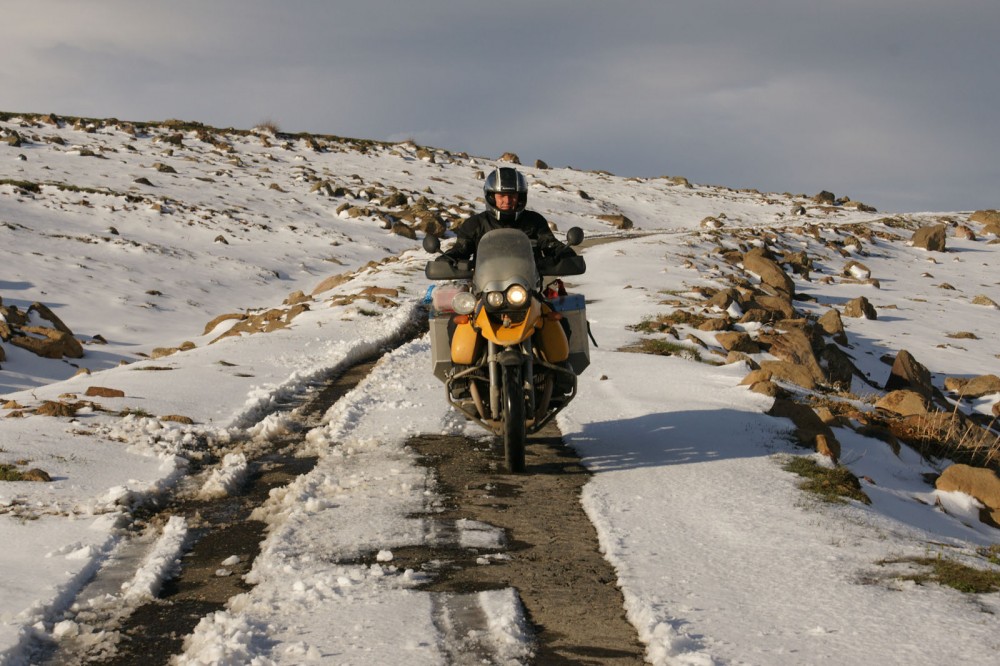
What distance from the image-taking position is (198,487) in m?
6.74

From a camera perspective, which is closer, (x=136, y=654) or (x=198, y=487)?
(x=136, y=654)

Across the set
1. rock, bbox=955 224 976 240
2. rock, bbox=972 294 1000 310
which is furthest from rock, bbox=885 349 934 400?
rock, bbox=955 224 976 240

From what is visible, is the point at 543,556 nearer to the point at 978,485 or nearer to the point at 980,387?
the point at 978,485

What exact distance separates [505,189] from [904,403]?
24.8ft

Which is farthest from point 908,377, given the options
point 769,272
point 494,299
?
point 769,272

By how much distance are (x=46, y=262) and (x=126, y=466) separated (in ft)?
71.1

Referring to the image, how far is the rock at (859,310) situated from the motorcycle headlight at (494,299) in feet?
70.2

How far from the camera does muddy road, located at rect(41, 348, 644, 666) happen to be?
406 centimetres

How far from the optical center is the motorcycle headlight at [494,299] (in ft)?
22.6

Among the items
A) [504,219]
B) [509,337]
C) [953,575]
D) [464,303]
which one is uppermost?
[504,219]

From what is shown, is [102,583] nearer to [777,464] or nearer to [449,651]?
[449,651]

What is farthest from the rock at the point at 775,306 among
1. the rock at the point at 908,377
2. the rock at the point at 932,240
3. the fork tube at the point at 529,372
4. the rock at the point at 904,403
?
the rock at the point at 932,240

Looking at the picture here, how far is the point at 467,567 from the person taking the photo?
5.09 m

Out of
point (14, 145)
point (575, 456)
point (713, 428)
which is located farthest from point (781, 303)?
point (14, 145)
